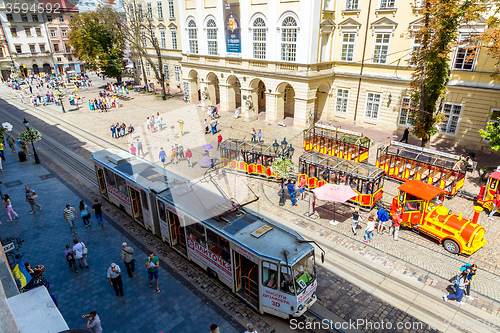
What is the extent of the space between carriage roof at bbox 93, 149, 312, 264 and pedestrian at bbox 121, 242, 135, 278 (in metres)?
2.40

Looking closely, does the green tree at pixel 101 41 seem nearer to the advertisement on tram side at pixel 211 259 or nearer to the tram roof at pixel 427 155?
the tram roof at pixel 427 155

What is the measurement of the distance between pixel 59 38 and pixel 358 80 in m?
75.6

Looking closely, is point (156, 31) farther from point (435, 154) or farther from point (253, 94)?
point (435, 154)

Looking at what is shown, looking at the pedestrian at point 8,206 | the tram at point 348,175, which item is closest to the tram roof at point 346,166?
the tram at point 348,175

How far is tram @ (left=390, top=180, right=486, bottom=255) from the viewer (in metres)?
14.0

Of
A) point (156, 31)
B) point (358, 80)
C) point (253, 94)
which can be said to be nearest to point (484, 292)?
point (358, 80)

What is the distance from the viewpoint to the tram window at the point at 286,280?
388 inches

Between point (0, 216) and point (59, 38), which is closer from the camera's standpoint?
point (0, 216)

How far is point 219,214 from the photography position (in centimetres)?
1203

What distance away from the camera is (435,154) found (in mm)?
20391

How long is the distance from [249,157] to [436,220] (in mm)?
12050

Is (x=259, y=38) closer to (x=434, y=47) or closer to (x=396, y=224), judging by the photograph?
(x=434, y=47)

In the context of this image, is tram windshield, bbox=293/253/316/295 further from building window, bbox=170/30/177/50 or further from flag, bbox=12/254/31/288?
building window, bbox=170/30/177/50

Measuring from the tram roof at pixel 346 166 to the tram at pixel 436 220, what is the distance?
1948 mm
